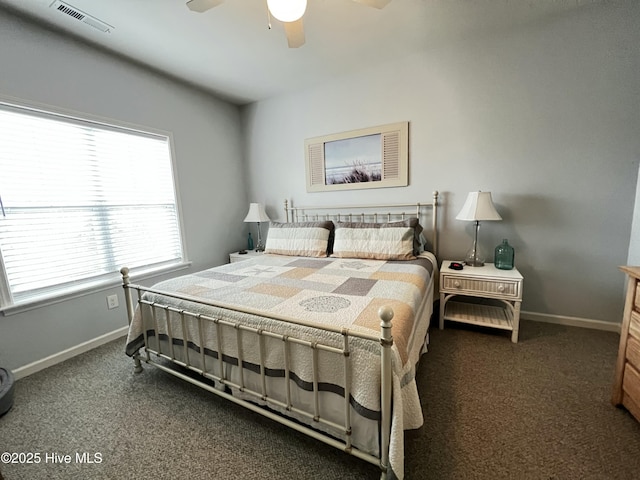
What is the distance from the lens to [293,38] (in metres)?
1.69

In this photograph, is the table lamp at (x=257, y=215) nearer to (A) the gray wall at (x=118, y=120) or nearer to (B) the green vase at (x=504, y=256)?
(A) the gray wall at (x=118, y=120)

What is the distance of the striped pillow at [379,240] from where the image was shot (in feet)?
7.82

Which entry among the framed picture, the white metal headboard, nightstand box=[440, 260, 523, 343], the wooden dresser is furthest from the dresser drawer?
the framed picture

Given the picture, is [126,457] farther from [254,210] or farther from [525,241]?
[525,241]

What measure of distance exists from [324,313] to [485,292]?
1.59 meters

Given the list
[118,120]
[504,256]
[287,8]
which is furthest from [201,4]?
[504,256]

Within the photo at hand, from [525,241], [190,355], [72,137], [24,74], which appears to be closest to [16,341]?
[190,355]

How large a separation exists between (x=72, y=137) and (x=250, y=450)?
8.77 ft

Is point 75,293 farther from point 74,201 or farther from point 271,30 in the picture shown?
point 271,30

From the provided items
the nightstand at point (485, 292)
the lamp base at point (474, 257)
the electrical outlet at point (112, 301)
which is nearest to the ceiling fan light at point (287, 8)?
the nightstand at point (485, 292)

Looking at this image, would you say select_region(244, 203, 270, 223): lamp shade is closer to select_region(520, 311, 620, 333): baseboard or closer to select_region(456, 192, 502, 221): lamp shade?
select_region(456, 192, 502, 221): lamp shade

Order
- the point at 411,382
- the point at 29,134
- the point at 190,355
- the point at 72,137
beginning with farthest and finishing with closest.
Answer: the point at 72,137 < the point at 29,134 < the point at 190,355 < the point at 411,382

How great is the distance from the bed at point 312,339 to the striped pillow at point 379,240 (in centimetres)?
2

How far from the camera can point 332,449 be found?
4.20 feet
